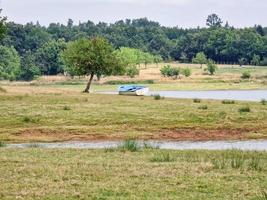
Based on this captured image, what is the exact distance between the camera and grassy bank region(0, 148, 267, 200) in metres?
15.5

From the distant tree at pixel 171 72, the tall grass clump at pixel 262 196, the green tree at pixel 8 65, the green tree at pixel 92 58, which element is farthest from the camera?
the distant tree at pixel 171 72

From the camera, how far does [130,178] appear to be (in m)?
17.9

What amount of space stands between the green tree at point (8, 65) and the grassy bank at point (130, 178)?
135788mm

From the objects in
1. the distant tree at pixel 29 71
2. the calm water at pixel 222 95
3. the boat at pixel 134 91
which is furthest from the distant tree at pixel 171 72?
the boat at pixel 134 91

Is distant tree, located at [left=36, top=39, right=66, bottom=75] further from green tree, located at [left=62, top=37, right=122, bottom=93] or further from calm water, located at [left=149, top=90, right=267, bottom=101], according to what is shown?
green tree, located at [left=62, top=37, right=122, bottom=93]

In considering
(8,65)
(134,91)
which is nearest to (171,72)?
(8,65)

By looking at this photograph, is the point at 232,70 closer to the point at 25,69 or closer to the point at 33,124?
the point at 25,69

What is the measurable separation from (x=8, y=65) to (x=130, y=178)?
14692cm

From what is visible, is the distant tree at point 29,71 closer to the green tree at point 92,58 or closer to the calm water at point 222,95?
the calm water at point 222,95

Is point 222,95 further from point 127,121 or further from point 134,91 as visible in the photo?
point 127,121

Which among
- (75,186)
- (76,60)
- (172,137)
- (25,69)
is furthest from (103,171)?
(25,69)

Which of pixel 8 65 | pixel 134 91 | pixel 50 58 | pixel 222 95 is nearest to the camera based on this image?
pixel 134 91

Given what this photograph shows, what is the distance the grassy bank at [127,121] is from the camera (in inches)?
1729

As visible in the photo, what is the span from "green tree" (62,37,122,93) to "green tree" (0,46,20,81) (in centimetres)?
7247
